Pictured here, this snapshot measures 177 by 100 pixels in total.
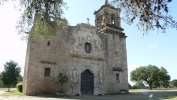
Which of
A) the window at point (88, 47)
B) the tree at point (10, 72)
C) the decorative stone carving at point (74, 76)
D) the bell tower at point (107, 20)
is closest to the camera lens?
the decorative stone carving at point (74, 76)

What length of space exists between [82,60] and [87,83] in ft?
9.25

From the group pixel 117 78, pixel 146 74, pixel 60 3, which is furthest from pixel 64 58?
pixel 146 74

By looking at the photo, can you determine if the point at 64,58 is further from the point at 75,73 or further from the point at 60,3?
the point at 60,3

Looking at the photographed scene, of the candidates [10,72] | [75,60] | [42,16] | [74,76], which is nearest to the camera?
[42,16]

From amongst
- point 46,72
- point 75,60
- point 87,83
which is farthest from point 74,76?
point 46,72

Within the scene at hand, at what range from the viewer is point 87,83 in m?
19.2

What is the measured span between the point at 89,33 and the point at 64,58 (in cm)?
506

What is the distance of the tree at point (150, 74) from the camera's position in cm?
5028

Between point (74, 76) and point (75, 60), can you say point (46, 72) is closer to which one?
point (74, 76)

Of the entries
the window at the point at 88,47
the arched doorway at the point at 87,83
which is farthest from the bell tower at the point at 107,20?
the arched doorway at the point at 87,83

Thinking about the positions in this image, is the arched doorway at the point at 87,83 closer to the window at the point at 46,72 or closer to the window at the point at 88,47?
the window at the point at 88,47

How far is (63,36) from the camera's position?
18.8 m

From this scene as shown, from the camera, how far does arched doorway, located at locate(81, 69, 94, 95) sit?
1870cm

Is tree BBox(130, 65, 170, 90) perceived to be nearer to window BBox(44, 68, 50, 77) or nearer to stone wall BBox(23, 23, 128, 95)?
stone wall BBox(23, 23, 128, 95)
